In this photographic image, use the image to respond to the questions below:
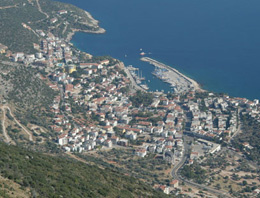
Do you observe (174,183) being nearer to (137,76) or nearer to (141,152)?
(141,152)

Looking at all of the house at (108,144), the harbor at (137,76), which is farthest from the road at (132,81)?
the house at (108,144)

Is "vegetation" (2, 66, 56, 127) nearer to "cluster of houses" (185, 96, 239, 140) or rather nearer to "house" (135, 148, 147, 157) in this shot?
"house" (135, 148, 147, 157)

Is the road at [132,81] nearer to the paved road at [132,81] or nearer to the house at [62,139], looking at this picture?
the paved road at [132,81]

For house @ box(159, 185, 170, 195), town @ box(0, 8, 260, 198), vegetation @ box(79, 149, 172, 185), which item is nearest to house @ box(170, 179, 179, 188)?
town @ box(0, 8, 260, 198)

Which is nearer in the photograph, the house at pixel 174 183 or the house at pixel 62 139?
the house at pixel 174 183

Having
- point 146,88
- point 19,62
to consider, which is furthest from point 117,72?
point 19,62

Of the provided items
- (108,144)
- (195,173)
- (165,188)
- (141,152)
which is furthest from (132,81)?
(165,188)
